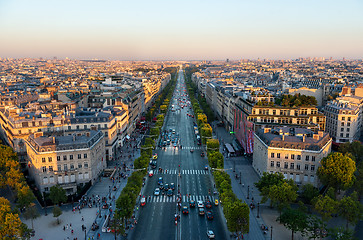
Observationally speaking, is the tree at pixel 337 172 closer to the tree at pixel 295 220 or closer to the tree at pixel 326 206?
the tree at pixel 326 206

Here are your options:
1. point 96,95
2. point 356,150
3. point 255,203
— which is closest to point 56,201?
point 255,203

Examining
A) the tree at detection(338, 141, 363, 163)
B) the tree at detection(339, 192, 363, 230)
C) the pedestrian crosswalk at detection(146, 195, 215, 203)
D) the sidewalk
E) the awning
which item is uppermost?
the tree at detection(338, 141, 363, 163)

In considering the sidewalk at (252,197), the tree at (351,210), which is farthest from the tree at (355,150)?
the tree at (351,210)

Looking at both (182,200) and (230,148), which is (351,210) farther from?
(230,148)

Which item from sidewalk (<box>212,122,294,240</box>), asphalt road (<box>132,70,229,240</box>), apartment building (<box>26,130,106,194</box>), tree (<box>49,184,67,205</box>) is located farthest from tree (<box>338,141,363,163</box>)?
tree (<box>49,184,67,205</box>)

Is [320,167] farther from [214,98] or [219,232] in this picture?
[214,98]

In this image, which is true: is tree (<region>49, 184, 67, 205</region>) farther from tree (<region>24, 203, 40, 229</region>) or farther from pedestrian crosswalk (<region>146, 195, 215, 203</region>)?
pedestrian crosswalk (<region>146, 195, 215, 203</region>)
